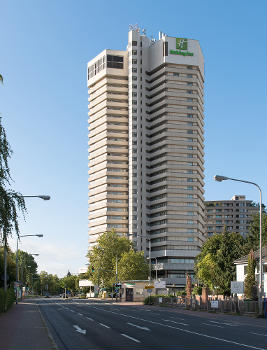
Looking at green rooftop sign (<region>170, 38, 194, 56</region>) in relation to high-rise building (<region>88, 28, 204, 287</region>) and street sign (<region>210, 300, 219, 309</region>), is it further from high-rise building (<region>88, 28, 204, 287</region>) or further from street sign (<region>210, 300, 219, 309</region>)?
street sign (<region>210, 300, 219, 309</region>)

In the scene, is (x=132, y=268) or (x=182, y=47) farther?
(x=182, y=47)

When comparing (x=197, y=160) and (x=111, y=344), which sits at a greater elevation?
(x=197, y=160)

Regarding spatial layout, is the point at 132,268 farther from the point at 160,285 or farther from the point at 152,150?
the point at 152,150

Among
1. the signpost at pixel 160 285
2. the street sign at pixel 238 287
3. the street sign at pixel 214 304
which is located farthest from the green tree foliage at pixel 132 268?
the street sign at pixel 238 287

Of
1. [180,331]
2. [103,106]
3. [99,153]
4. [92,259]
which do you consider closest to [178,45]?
[103,106]

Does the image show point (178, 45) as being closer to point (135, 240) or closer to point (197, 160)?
point (197, 160)

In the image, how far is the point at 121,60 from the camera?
170625 millimetres

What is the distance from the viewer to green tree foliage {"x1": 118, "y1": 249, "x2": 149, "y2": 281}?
114562 millimetres

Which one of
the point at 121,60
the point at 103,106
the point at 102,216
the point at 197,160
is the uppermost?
the point at 121,60

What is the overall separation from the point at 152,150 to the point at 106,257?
1883 inches

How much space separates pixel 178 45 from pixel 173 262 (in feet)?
222

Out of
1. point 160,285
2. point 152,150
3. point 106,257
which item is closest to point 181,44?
point 152,150

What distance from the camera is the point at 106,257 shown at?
129000mm

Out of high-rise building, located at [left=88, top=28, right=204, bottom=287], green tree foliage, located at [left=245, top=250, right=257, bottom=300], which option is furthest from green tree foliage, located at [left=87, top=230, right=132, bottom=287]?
green tree foliage, located at [left=245, top=250, right=257, bottom=300]
